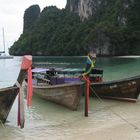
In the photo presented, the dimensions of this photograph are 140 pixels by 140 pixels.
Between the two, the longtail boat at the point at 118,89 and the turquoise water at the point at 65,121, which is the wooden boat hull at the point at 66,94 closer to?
the turquoise water at the point at 65,121

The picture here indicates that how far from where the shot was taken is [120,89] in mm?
14398

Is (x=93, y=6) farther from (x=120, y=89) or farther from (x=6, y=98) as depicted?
(x=6, y=98)

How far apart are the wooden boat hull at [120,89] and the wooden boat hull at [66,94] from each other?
72.3 inches

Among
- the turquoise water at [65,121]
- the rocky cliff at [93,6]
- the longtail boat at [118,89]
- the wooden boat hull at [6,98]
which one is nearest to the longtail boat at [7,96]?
the wooden boat hull at [6,98]

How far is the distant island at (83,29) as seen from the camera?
91250 mm

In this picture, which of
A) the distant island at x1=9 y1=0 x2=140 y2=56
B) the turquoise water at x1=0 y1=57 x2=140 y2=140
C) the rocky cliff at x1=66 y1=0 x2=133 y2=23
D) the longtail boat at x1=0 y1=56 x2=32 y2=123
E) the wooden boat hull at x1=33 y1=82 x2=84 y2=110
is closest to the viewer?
the turquoise water at x1=0 y1=57 x2=140 y2=140

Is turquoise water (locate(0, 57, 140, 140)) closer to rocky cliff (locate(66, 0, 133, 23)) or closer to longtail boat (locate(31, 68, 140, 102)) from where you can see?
longtail boat (locate(31, 68, 140, 102))

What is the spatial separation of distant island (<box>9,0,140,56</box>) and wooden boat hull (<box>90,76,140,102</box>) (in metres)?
74.2

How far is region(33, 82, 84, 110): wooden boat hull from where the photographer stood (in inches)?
499

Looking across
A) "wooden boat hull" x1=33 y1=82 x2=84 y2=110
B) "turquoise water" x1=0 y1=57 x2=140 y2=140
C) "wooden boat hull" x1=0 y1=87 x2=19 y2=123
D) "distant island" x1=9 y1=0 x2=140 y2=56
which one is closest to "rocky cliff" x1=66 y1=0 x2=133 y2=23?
"distant island" x1=9 y1=0 x2=140 y2=56

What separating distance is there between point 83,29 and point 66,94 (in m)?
101

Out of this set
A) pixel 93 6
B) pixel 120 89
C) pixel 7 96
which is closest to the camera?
pixel 7 96

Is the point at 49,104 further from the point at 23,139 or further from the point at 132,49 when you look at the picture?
the point at 132,49

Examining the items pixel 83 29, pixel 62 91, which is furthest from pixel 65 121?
pixel 83 29
